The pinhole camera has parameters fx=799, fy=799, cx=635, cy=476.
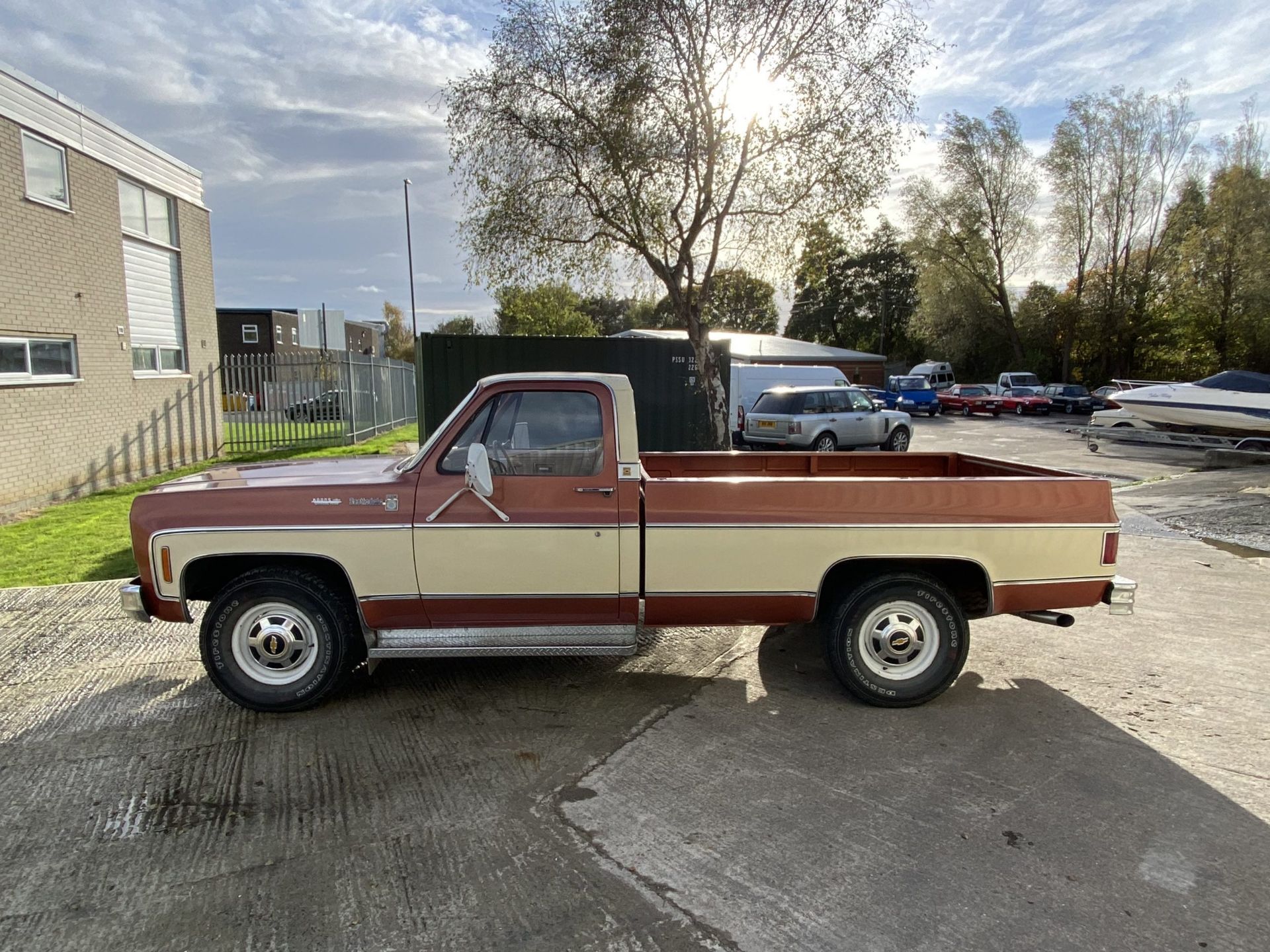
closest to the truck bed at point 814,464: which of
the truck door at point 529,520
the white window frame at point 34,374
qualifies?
the truck door at point 529,520

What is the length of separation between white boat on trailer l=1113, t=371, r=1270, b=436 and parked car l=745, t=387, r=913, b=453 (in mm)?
6217

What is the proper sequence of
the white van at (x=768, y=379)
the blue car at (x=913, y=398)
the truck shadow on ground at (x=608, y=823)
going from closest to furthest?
the truck shadow on ground at (x=608, y=823), the white van at (x=768, y=379), the blue car at (x=913, y=398)

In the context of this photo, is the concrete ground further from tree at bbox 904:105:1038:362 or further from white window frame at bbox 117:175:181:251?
tree at bbox 904:105:1038:362

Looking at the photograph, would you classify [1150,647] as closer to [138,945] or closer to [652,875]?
[652,875]

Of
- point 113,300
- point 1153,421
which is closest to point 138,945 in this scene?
point 113,300

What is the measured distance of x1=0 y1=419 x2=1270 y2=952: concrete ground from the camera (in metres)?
2.86

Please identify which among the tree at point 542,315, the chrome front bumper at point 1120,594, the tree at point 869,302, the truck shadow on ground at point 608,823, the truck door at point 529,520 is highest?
the tree at point 869,302

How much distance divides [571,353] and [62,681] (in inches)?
376

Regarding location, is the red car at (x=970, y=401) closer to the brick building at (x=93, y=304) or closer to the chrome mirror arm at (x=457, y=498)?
the brick building at (x=93, y=304)

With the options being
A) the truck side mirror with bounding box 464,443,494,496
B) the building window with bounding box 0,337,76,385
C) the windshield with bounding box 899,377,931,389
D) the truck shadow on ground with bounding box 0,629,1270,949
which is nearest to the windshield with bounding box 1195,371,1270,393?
the truck shadow on ground with bounding box 0,629,1270,949

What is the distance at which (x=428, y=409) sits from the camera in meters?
12.9

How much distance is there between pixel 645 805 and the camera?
11.8 ft

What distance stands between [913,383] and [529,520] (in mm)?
34503

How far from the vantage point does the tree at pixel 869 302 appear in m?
60.7
